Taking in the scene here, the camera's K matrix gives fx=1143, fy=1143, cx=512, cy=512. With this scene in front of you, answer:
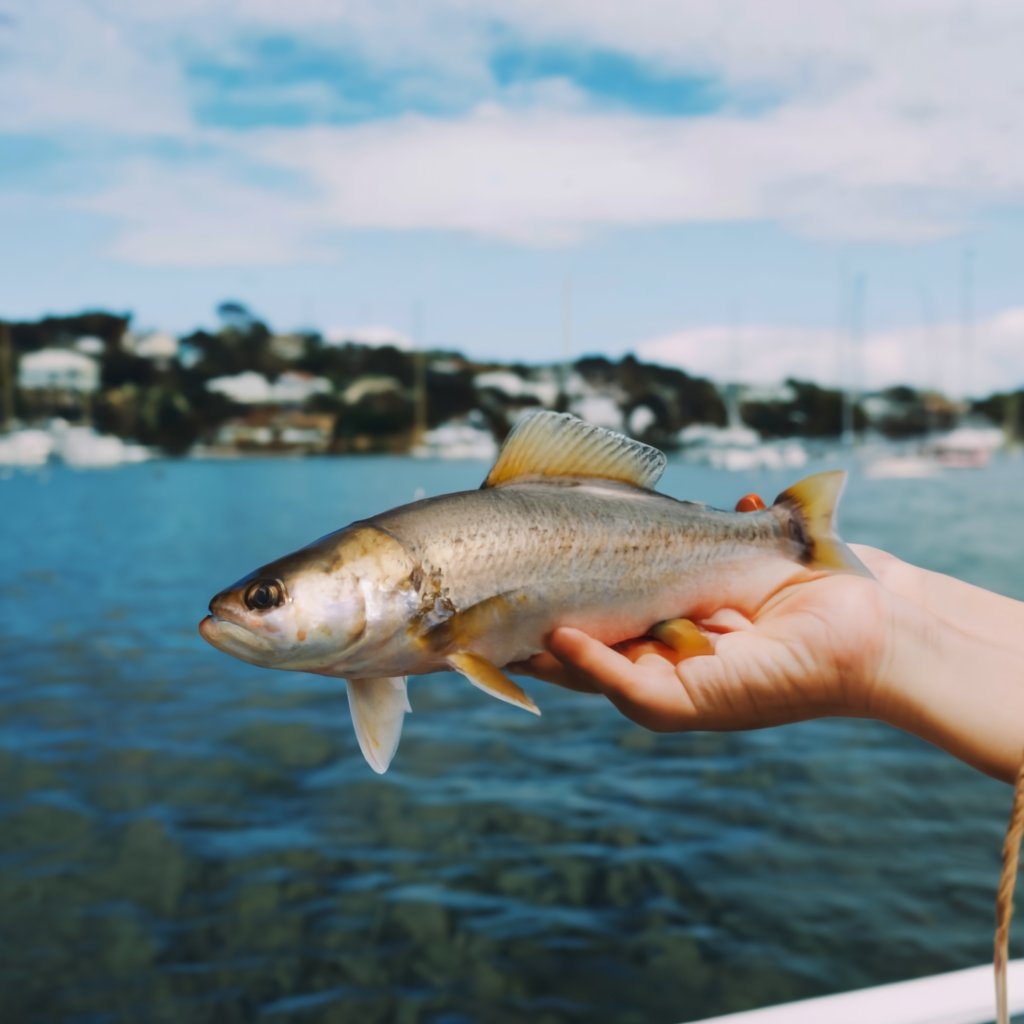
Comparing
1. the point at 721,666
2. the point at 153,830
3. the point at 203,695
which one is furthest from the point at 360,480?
the point at 721,666

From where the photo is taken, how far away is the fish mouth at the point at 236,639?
228 centimetres

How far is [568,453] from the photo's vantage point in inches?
108

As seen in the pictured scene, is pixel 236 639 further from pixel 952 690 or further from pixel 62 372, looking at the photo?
pixel 62 372

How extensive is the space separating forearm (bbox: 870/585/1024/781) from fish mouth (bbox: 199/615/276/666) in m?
1.62

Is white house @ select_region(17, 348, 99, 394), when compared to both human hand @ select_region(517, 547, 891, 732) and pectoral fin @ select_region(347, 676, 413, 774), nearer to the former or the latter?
human hand @ select_region(517, 547, 891, 732)

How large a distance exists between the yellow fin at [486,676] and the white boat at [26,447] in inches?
4378

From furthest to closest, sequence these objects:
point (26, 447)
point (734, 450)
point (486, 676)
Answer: point (26, 447) → point (734, 450) → point (486, 676)

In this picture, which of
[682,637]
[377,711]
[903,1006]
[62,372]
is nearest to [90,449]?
[62,372]

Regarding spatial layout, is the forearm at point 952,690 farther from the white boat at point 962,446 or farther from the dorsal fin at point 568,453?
the white boat at point 962,446

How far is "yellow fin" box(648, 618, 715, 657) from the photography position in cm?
293

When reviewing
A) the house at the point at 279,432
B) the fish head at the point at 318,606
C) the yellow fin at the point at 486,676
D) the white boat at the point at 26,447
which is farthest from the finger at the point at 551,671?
the white boat at the point at 26,447

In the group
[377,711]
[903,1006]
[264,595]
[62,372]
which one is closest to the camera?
[264,595]

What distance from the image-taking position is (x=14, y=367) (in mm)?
99375

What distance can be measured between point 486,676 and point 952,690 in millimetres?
1313
